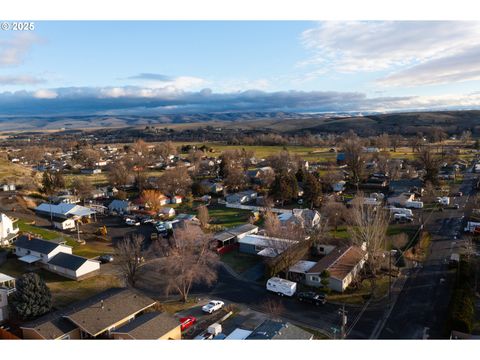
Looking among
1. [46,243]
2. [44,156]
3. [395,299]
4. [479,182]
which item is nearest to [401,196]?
[479,182]

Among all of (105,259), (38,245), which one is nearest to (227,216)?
(105,259)

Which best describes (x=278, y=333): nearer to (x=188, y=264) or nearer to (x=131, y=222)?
(x=188, y=264)

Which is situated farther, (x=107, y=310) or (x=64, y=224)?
(x=64, y=224)

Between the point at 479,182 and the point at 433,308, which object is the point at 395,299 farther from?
the point at 479,182

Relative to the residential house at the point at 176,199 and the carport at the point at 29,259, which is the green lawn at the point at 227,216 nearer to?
the residential house at the point at 176,199

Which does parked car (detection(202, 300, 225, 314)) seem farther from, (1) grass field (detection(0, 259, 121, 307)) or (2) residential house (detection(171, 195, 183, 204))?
(2) residential house (detection(171, 195, 183, 204))

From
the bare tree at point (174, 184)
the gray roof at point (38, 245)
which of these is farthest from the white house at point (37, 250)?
the bare tree at point (174, 184)
